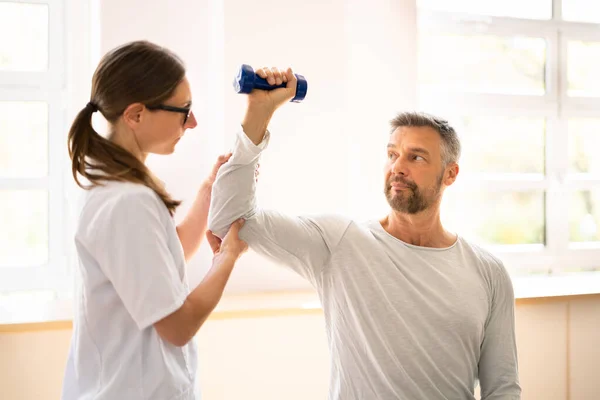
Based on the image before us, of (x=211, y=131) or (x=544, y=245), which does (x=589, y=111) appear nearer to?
(x=544, y=245)

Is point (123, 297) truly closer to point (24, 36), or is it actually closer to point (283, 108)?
point (283, 108)

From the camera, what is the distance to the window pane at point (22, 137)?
8.16 ft

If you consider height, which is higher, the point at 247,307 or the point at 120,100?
the point at 120,100

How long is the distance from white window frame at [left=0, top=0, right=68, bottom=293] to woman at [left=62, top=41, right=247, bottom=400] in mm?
1294

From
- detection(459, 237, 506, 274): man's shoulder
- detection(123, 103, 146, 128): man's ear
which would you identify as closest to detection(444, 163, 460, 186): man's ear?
detection(459, 237, 506, 274): man's shoulder

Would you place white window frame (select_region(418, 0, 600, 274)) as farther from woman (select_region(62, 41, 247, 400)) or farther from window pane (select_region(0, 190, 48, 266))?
woman (select_region(62, 41, 247, 400))

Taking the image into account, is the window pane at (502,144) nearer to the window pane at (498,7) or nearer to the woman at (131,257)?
the window pane at (498,7)

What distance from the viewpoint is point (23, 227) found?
251 centimetres

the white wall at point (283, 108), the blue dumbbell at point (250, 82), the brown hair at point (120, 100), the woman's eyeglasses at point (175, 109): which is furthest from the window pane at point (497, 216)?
the brown hair at point (120, 100)

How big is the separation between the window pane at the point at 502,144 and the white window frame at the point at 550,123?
4cm

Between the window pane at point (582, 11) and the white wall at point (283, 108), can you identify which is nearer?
the white wall at point (283, 108)

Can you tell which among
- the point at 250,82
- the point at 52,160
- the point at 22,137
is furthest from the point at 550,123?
the point at 22,137

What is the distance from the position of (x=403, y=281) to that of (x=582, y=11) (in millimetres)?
2287

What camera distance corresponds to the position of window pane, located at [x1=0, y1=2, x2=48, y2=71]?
98.1 inches
